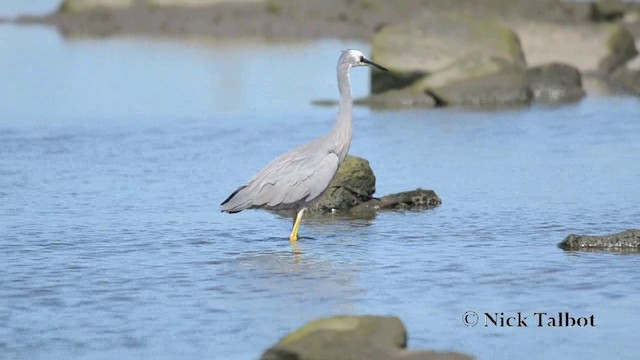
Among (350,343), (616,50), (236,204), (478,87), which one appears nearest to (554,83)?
(478,87)

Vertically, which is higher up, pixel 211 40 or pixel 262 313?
pixel 211 40

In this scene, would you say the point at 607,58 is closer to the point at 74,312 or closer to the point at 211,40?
the point at 211,40

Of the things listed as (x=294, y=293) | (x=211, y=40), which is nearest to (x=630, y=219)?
(x=294, y=293)

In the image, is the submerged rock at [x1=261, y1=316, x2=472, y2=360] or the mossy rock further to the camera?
the mossy rock

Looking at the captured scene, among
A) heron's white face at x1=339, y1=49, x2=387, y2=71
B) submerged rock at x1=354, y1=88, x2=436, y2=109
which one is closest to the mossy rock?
submerged rock at x1=354, y1=88, x2=436, y2=109

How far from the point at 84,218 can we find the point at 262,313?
14.3 ft

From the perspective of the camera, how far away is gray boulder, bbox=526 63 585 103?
907 inches

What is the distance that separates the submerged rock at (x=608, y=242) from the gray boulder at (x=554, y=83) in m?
11.7

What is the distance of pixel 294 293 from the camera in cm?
1004

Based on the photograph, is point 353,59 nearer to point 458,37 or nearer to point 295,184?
point 295,184

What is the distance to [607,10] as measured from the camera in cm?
3378

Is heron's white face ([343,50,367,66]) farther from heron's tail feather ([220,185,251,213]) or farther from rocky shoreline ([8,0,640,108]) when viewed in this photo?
rocky shoreline ([8,0,640,108])

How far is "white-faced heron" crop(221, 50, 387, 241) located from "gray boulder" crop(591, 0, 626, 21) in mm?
22380

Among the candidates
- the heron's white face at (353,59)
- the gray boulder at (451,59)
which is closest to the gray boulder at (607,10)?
the gray boulder at (451,59)
